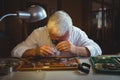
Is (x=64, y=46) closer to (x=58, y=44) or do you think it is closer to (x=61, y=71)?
(x=58, y=44)

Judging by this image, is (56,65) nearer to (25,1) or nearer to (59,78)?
(59,78)

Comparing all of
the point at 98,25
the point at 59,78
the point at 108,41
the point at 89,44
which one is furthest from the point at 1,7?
the point at 59,78

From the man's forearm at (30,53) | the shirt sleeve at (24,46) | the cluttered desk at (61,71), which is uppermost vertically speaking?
the shirt sleeve at (24,46)

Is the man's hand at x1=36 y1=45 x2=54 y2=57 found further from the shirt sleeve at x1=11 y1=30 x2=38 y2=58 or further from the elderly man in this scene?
the shirt sleeve at x1=11 y1=30 x2=38 y2=58

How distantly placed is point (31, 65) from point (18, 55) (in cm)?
35

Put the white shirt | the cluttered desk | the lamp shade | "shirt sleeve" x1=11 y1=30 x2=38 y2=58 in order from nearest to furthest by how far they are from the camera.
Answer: the cluttered desk
the lamp shade
"shirt sleeve" x1=11 y1=30 x2=38 y2=58
the white shirt

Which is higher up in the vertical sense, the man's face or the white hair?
the white hair

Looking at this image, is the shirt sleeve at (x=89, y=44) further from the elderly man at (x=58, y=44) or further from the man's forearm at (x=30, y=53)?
the man's forearm at (x=30, y=53)

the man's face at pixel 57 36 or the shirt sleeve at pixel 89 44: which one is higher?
the man's face at pixel 57 36

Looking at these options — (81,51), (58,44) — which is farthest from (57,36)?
(81,51)

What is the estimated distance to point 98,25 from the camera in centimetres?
391

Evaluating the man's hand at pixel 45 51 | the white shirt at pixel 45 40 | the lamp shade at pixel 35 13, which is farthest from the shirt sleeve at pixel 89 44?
the lamp shade at pixel 35 13

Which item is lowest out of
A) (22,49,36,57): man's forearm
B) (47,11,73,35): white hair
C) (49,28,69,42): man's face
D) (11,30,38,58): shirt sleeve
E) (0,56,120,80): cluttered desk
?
(0,56,120,80): cluttered desk

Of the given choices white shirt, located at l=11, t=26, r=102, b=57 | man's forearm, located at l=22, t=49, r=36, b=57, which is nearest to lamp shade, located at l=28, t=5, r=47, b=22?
man's forearm, located at l=22, t=49, r=36, b=57
